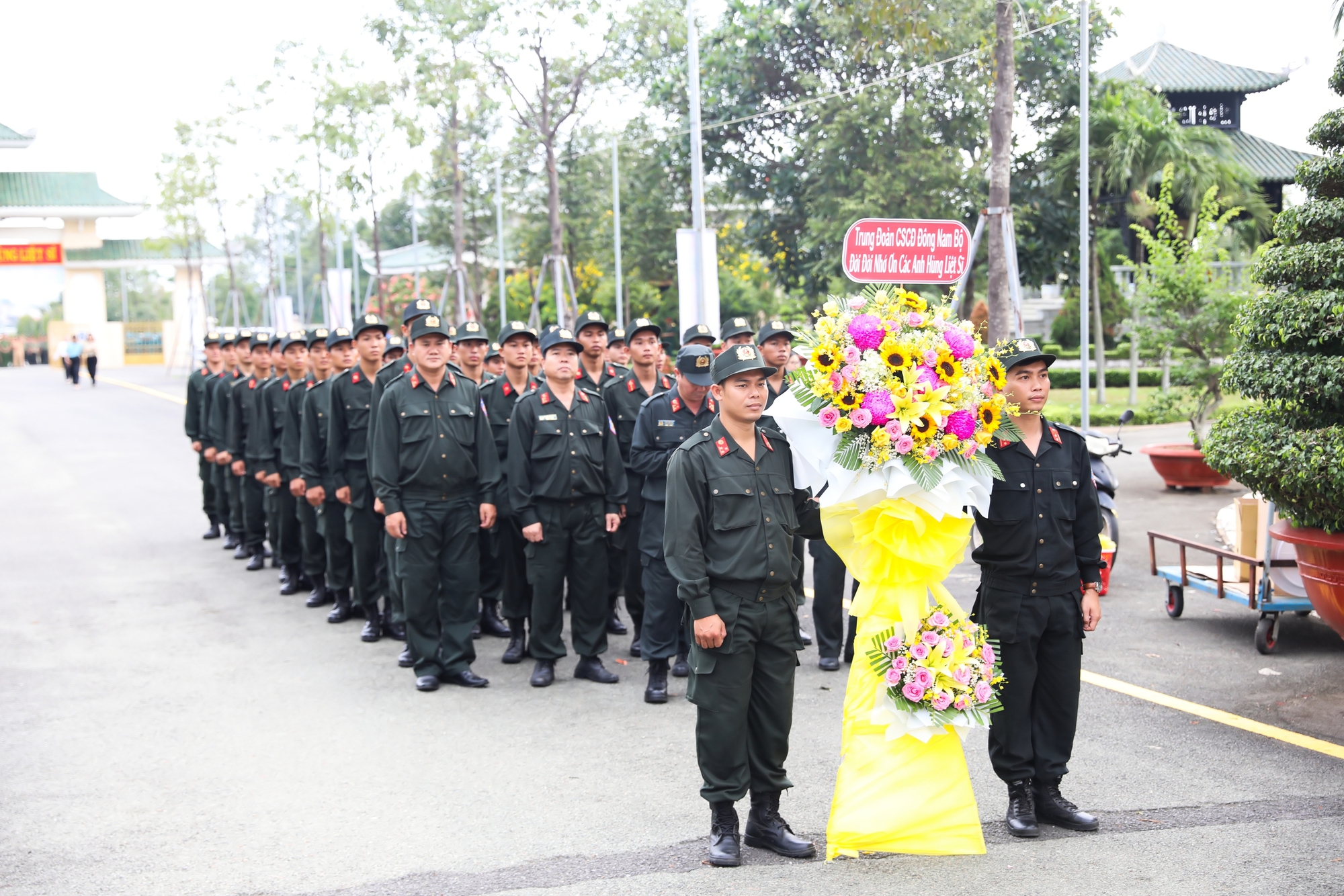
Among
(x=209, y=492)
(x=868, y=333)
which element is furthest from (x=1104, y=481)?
(x=209, y=492)

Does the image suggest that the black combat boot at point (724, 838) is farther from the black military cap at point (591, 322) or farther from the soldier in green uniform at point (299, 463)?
the soldier in green uniform at point (299, 463)

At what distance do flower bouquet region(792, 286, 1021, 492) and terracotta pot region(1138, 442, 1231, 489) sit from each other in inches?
424

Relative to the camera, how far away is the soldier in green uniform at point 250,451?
12258 millimetres

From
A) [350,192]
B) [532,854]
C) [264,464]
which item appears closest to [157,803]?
[532,854]

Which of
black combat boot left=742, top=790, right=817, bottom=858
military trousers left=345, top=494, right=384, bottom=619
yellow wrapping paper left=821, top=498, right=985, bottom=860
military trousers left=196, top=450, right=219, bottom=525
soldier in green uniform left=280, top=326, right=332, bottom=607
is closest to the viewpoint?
yellow wrapping paper left=821, top=498, right=985, bottom=860

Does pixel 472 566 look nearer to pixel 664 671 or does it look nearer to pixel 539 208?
pixel 664 671

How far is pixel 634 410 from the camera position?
8.90m

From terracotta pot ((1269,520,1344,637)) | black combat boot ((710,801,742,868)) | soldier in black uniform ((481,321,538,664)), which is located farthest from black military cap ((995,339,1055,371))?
soldier in black uniform ((481,321,538,664))

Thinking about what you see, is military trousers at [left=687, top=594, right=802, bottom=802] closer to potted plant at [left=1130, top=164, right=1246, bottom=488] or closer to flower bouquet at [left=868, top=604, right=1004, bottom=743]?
flower bouquet at [left=868, top=604, right=1004, bottom=743]

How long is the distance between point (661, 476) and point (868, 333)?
9.73ft

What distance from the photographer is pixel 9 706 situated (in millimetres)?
7434

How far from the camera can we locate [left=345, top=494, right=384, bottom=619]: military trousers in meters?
9.13

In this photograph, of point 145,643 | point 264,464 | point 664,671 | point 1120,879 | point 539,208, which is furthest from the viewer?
point 539,208

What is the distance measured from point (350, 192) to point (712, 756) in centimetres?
2879
